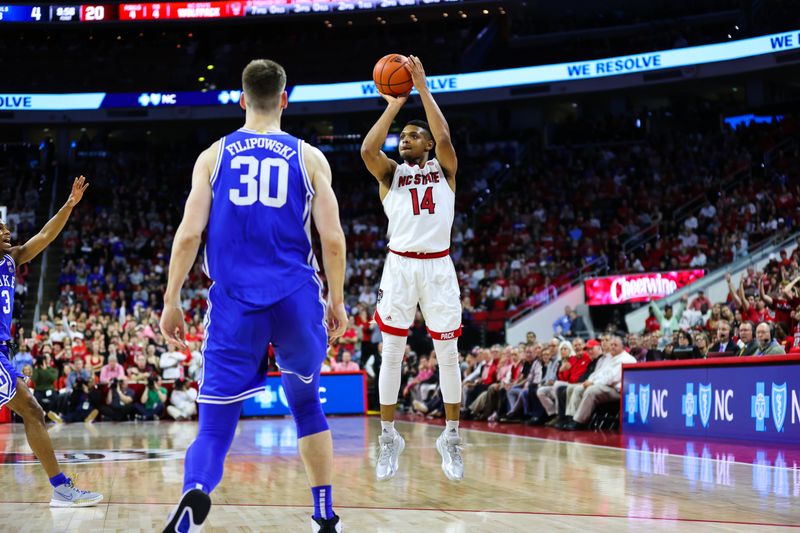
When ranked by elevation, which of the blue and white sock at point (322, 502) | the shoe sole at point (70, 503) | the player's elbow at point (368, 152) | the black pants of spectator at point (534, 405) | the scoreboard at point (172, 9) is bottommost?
the shoe sole at point (70, 503)

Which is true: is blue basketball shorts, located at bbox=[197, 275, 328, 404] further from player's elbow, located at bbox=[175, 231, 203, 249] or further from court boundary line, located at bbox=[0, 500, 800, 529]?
court boundary line, located at bbox=[0, 500, 800, 529]

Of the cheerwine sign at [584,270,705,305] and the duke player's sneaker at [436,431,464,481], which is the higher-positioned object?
the cheerwine sign at [584,270,705,305]

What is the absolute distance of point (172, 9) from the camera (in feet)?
A: 97.2

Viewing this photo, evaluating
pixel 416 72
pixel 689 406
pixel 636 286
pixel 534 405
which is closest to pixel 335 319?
pixel 416 72

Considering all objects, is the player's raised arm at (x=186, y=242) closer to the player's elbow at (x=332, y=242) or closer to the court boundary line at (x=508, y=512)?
the player's elbow at (x=332, y=242)

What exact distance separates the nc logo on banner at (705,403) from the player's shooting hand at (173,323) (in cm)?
856

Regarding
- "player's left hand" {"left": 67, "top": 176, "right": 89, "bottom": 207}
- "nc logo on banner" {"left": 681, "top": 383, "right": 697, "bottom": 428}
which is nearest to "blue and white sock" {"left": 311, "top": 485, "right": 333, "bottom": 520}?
"player's left hand" {"left": 67, "top": 176, "right": 89, "bottom": 207}

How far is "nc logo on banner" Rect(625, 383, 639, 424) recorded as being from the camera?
41.2ft

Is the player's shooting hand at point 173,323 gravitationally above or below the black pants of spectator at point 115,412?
above

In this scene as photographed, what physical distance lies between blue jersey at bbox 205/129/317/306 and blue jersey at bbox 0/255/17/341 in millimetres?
2864

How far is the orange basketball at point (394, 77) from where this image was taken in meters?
6.49

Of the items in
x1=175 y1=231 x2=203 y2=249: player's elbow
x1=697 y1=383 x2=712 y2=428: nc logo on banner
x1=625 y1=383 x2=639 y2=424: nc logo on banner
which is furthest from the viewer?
x1=625 y1=383 x2=639 y2=424: nc logo on banner

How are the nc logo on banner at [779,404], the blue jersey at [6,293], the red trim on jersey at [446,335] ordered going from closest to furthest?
the blue jersey at [6,293]
the red trim on jersey at [446,335]
the nc logo on banner at [779,404]

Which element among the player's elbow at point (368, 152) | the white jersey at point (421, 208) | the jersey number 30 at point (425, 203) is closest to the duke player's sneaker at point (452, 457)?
the white jersey at point (421, 208)
